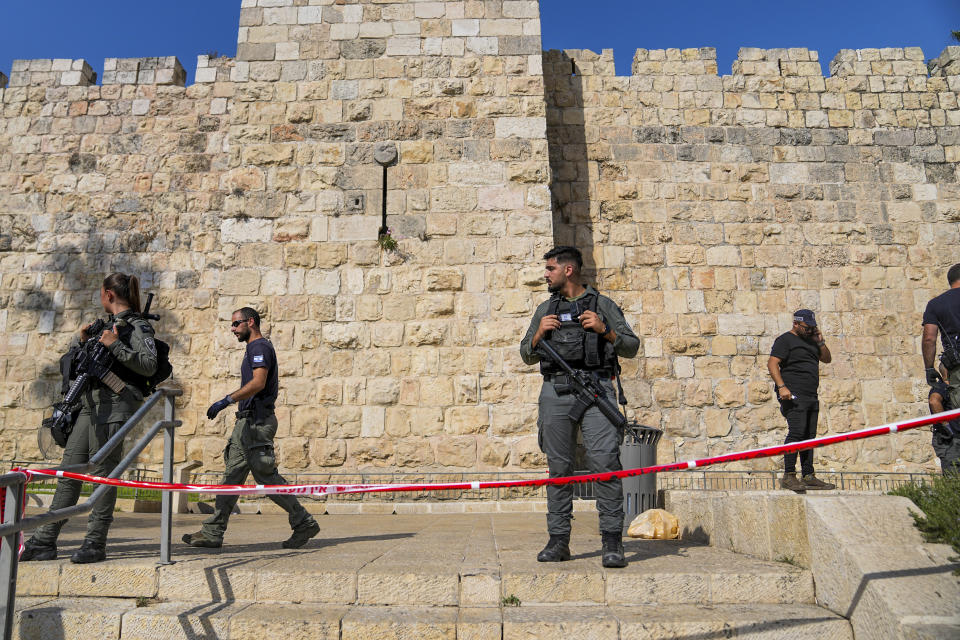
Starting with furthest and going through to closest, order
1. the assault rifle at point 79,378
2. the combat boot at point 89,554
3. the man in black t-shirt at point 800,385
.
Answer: the man in black t-shirt at point 800,385 < the assault rifle at point 79,378 < the combat boot at point 89,554

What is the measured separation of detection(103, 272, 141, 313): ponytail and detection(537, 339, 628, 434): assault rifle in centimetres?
297

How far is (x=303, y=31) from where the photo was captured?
28.6ft

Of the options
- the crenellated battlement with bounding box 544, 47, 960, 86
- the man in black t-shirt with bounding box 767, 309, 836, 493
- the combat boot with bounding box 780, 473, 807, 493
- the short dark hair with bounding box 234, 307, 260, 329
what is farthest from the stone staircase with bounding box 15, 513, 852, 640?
the crenellated battlement with bounding box 544, 47, 960, 86

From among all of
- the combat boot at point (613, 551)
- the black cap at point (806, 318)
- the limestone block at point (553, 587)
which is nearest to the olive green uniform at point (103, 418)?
the limestone block at point (553, 587)

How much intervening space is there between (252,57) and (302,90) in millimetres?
867

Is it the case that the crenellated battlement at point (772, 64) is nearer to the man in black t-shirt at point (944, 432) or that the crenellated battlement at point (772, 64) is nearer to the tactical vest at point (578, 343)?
the man in black t-shirt at point (944, 432)

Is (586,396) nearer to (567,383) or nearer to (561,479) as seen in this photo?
(567,383)

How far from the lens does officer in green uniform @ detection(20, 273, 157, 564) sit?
3730 millimetres

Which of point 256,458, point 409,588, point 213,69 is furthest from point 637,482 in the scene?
point 213,69

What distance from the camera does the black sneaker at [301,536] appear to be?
174 inches

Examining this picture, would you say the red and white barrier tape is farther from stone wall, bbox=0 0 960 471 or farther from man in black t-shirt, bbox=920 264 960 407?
stone wall, bbox=0 0 960 471

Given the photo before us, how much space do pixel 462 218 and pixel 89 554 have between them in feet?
18.7

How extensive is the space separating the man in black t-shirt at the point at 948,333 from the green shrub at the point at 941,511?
151cm

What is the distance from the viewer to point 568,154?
972 cm
